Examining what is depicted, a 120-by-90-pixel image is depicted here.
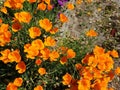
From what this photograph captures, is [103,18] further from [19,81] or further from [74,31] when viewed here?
[19,81]

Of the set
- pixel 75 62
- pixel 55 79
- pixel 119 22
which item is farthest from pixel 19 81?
pixel 119 22

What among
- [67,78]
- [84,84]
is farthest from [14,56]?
[84,84]

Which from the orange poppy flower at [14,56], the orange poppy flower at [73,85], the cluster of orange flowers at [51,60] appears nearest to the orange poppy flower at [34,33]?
the cluster of orange flowers at [51,60]

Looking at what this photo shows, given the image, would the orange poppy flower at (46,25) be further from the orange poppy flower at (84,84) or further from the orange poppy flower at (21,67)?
the orange poppy flower at (84,84)

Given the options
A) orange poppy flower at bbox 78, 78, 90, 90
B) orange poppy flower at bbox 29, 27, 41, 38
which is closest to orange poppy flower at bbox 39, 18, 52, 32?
orange poppy flower at bbox 29, 27, 41, 38

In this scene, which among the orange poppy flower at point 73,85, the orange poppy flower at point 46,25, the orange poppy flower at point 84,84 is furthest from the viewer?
the orange poppy flower at point 46,25

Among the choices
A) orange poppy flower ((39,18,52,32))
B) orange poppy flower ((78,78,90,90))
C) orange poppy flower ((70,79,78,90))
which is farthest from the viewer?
orange poppy flower ((39,18,52,32))

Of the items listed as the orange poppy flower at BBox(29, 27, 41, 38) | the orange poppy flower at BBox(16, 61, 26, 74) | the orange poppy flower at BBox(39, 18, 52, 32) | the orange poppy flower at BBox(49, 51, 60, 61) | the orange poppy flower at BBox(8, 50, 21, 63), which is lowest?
the orange poppy flower at BBox(16, 61, 26, 74)

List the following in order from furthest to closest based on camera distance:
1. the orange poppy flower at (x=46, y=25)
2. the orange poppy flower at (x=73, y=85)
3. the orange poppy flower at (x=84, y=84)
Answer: the orange poppy flower at (x=46, y=25), the orange poppy flower at (x=73, y=85), the orange poppy flower at (x=84, y=84)

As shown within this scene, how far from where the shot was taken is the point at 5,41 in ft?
12.0

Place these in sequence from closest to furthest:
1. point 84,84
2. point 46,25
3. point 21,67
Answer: point 84,84, point 21,67, point 46,25

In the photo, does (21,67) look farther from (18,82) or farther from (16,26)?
(16,26)

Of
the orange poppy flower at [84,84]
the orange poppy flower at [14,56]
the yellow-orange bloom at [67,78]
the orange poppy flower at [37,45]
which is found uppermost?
the orange poppy flower at [37,45]

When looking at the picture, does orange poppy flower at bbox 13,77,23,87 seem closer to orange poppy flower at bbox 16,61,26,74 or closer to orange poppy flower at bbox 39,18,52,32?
orange poppy flower at bbox 16,61,26,74
